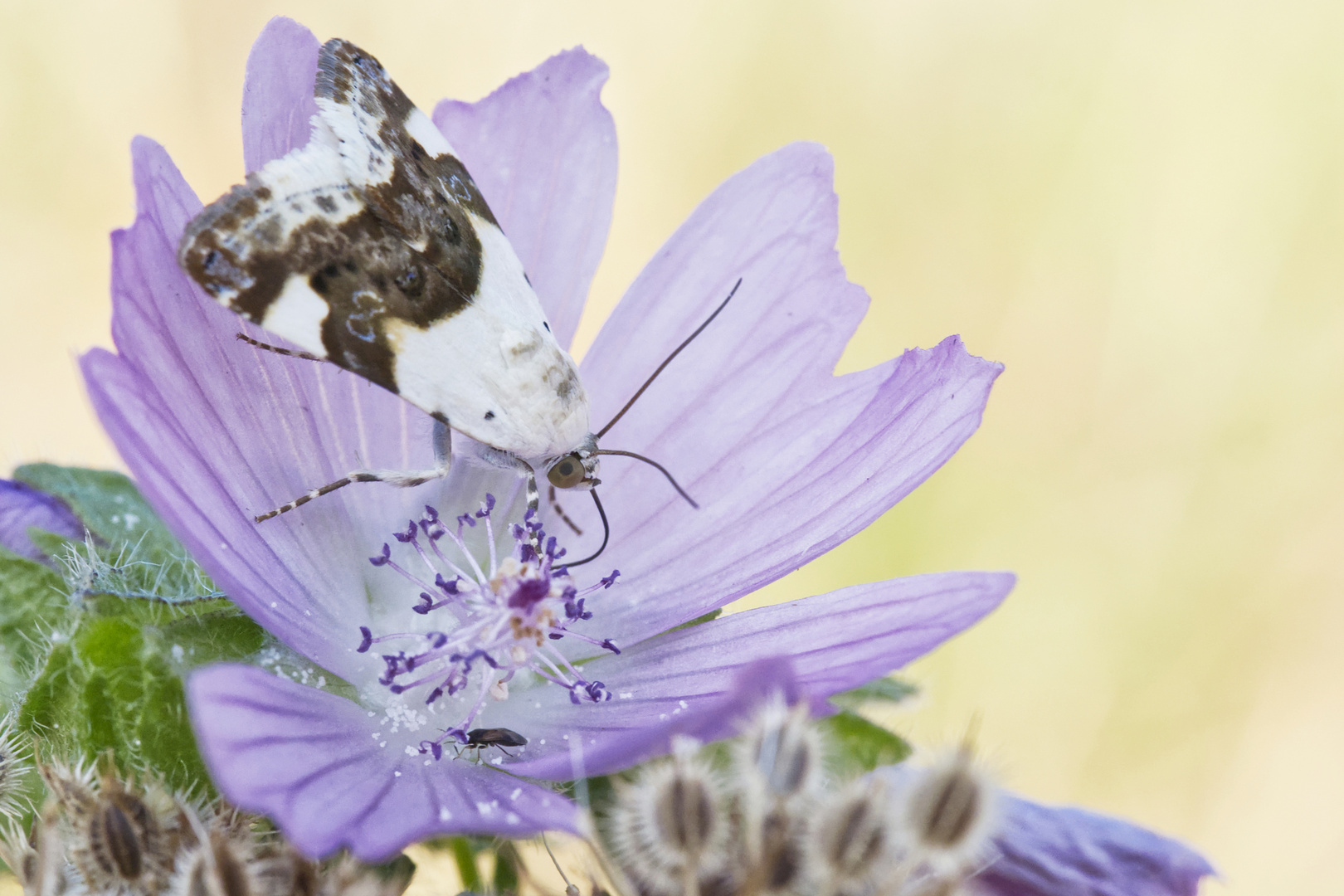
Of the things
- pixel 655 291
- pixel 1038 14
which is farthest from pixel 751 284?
pixel 1038 14

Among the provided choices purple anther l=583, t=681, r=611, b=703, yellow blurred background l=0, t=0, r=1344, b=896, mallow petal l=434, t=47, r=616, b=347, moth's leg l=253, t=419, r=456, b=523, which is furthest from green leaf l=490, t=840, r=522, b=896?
yellow blurred background l=0, t=0, r=1344, b=896

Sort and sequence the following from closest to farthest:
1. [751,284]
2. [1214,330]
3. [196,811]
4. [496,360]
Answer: [196,811] < [496,360] < [751,284] < [1214,330]

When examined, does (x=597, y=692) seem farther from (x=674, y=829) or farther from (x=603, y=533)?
(x=674, y=829)

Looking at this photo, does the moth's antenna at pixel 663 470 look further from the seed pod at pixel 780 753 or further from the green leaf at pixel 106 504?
the seed pod at pixel 780 753

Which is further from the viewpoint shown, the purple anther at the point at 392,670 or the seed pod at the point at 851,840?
the purple anther at the point at 392,670

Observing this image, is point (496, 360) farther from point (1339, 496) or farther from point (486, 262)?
point (1339, 496)

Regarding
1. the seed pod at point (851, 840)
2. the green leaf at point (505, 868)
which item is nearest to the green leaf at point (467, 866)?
the green leaf at point (505, 868)
